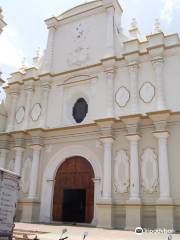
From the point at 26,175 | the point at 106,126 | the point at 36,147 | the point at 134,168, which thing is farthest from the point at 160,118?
the point at 26,175

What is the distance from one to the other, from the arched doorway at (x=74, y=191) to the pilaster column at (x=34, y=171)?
41.3 inches

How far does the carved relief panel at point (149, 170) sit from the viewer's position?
470 inches

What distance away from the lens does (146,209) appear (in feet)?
38.6

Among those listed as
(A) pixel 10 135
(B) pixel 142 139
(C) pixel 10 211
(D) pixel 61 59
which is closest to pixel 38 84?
(D) pixel 61 59

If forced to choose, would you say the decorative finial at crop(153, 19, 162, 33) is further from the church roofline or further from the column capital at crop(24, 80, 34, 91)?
the column capital at crop(24, 80, 34, 91)

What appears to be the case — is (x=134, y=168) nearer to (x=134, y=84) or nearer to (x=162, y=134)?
(x=162, y=134)

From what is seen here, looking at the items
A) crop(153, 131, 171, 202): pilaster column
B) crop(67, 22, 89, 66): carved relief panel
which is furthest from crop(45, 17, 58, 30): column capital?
crop(153, 131, 171, 202): pilaster column

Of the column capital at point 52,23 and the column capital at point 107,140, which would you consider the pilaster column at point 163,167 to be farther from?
the column capital at point 52,23

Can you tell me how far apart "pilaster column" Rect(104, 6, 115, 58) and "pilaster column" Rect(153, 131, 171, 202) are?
5.32 metres

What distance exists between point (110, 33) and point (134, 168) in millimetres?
7714

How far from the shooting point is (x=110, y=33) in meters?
15.7

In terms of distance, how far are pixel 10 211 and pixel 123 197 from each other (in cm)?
623

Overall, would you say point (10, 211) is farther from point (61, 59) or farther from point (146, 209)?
point (61, 59)

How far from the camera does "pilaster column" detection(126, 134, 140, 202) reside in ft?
39.1
